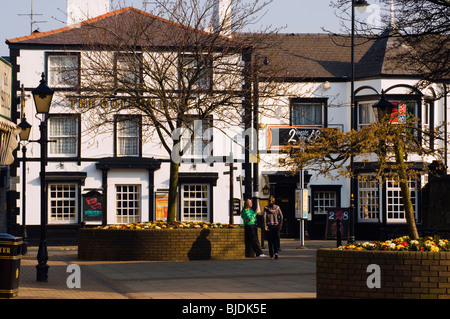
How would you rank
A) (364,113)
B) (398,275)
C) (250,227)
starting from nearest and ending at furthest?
1. (398,275)
2. (250,227)
3. (364,113)

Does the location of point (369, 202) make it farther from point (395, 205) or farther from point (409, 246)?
point (409, 246)

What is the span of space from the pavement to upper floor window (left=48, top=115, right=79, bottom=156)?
13517 mm

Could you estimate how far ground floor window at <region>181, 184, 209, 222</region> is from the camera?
36250 millimetres

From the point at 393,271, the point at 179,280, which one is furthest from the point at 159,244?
the point at 393,271

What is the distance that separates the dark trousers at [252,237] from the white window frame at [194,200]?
1328cm

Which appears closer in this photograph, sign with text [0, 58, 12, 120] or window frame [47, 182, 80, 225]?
sign with text [0, 58, 12, 120]

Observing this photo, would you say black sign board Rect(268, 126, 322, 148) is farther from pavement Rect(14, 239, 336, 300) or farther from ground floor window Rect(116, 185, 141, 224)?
pavement Rect(14, 239, 336, 300)

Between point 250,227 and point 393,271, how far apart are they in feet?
39.5

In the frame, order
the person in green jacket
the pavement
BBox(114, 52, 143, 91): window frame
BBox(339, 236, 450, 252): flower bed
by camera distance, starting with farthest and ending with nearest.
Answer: BBox(114, 52, 143, 91): window frame < the person in green jacket < the pavement < BBox(339, 236, 450, 252): flower bed

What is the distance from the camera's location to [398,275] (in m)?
10.9

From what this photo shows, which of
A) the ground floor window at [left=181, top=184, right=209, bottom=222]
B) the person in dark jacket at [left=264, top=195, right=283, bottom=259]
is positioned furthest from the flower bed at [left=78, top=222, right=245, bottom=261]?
the ground floor window at [left=181, top=184, right=209, bottom=222]

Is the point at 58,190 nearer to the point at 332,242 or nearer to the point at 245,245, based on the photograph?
the point at 332,242

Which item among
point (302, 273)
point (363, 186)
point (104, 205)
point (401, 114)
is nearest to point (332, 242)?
point (363, 186)

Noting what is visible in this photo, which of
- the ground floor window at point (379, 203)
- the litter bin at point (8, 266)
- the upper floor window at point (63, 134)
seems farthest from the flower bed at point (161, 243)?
the ground floor window at point (379, 203)
